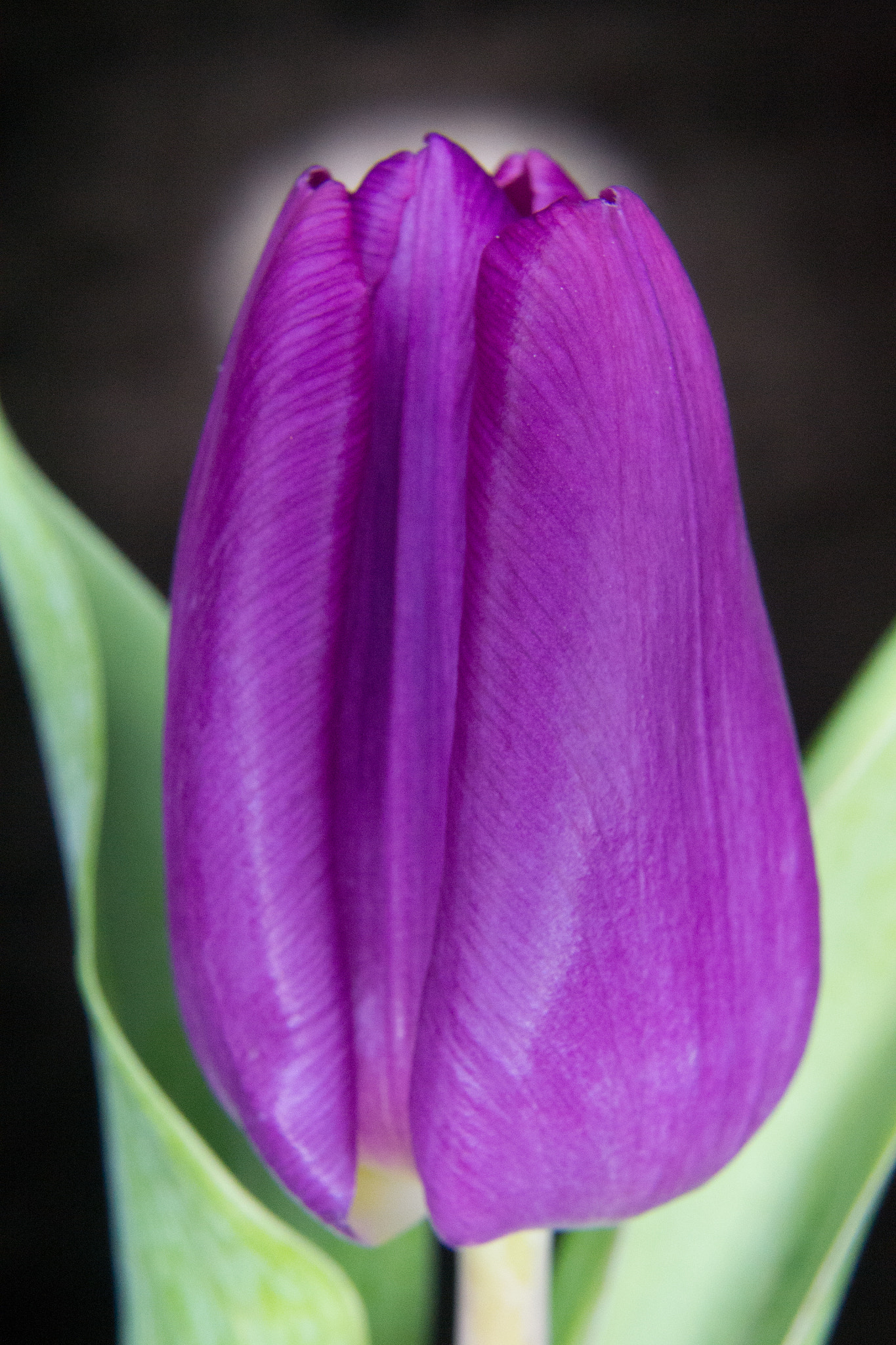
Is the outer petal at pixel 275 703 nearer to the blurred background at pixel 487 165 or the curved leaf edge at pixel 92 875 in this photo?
the curved leaf edge at pixel 92 875

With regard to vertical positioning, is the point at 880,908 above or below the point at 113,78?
below

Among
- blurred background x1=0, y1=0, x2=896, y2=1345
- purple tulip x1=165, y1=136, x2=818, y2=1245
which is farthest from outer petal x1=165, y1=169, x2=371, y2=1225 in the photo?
blurred background x1=0, y1=0, x2=896, y2=1345

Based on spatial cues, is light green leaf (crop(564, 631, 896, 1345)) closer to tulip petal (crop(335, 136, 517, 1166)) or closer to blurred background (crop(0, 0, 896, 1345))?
tulip petal (crop(335, 136, 517, 1166))

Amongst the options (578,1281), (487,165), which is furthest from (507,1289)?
(487,165)

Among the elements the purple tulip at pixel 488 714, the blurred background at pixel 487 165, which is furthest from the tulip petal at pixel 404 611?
the blurred background at pixel 487 165

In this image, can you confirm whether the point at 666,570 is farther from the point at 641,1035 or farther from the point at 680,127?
the point at 680,127

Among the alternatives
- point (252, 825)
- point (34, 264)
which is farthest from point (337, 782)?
point (34, 264)
